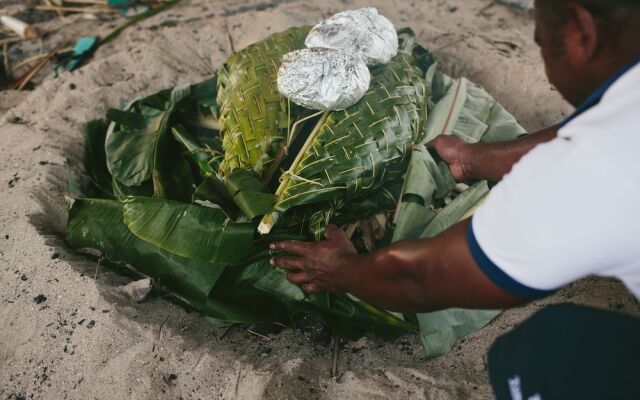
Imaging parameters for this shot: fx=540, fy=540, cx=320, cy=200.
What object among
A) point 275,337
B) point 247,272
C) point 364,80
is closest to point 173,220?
point 247,272

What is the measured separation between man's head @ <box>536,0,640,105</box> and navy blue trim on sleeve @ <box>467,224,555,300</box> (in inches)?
15.7

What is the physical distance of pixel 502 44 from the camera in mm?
2896

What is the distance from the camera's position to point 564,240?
A: 89 centimetres

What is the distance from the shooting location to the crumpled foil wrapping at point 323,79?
171 centimetres

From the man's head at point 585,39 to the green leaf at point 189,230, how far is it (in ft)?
3.24

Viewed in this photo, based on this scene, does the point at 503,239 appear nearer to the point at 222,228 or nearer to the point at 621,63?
the point at 621,63

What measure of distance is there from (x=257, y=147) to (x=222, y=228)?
30cm

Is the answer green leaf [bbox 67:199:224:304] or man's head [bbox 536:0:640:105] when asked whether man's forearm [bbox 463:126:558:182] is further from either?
green leaf [bbox 67:199:224:304]

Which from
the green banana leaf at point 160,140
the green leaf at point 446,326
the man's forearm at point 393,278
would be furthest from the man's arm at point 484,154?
the green banana leaf at point 160,140

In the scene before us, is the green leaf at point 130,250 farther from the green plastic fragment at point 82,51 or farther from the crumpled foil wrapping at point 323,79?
the green plastic fragment at point 82,51

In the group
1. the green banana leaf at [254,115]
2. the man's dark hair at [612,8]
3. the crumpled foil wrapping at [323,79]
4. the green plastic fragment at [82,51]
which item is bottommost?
the green plastic fragment at [82,51]

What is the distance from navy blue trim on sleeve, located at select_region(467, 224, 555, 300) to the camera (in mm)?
972

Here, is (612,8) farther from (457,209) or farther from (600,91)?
(457,209)

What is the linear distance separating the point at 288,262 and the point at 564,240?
3.06ft
